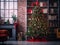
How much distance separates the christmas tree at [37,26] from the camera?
12.0 m

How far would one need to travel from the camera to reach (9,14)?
12859 mm

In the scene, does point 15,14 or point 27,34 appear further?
point 15,14

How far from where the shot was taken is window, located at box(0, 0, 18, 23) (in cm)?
1279

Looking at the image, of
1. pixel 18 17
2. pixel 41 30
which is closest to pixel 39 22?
pixel 41 30

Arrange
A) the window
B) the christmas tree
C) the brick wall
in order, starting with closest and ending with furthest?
the christmas tree
the brick wall
the window

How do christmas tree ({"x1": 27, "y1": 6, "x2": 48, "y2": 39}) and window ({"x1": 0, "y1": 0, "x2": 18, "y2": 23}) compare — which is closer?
christmas tree ({"x1": 27, "y1": 6, "x2": 48, "y2": 39})

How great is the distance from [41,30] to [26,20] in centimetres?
124

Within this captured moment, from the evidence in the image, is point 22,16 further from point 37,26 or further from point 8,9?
point 37,26

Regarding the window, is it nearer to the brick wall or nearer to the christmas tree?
the brick wall

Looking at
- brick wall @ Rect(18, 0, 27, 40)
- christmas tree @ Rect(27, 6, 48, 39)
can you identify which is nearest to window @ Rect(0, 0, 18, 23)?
brick wall @ Rect(18, 0, 27, 40)

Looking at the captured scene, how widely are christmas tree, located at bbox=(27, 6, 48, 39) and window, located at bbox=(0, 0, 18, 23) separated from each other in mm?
1507

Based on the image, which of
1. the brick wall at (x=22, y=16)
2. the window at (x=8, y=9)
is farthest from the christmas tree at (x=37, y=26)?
the window at (x=8, y=9)

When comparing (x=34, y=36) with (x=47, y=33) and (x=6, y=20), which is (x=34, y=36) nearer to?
(x=47, y=33)

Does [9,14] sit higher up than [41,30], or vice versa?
[9,14]
